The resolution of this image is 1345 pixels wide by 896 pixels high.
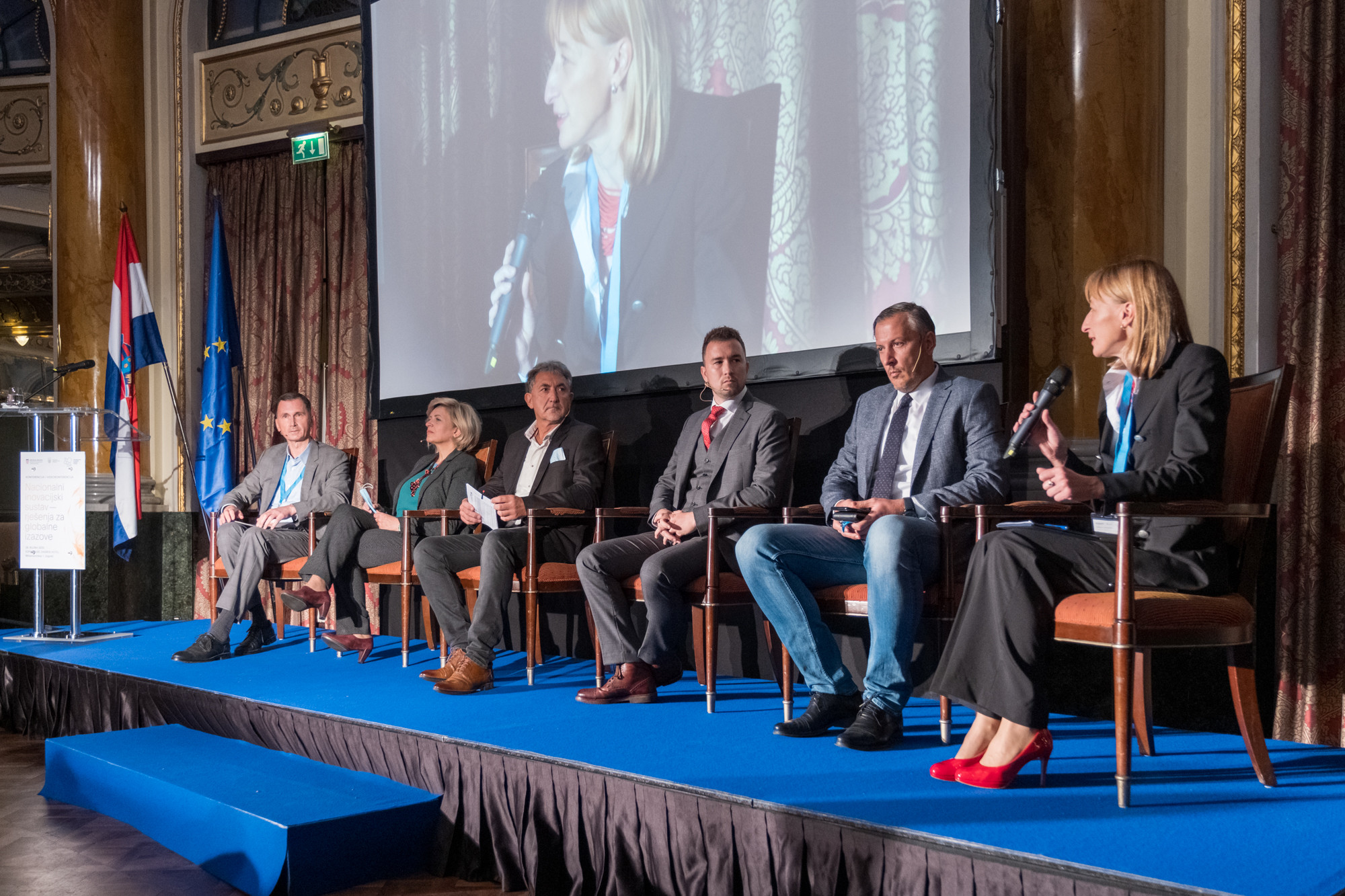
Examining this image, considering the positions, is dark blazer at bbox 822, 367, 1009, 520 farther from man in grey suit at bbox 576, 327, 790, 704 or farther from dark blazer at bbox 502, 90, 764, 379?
dark blazer at bbox 502, 90, 764, 379

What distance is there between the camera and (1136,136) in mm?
3139

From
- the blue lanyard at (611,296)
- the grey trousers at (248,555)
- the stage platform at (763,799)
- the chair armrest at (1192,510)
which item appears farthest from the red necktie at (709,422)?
the grey trousers at (248,555)

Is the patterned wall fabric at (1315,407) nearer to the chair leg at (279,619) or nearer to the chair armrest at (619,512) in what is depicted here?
the chair armrest at (619,512)

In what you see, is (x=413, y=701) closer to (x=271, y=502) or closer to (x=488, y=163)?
(x=271, y=502)

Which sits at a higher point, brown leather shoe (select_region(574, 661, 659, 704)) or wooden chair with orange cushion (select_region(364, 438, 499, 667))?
wooden chair with orange cushion (select_region(364, 438, 499, 667))

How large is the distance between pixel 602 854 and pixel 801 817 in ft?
1.69

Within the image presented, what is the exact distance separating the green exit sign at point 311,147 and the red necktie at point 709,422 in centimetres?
337

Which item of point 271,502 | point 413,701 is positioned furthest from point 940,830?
point 271,502

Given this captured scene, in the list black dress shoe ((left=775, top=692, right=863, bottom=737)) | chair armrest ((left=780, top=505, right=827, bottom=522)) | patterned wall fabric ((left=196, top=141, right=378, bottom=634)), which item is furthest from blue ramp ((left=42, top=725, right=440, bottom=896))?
patterned wall fabric ((left=196, top=141, right=378, bottom=634))

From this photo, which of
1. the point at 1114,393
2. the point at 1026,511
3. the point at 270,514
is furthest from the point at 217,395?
the point at 1114,393

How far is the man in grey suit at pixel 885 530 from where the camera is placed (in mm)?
2344

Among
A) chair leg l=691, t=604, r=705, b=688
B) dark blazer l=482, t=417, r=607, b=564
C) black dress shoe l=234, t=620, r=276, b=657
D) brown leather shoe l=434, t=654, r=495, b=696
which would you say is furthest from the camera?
black dress shoe l=234, t=620, r=276, b=657

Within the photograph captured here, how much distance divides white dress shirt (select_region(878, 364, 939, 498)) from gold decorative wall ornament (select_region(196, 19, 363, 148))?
12.7ft

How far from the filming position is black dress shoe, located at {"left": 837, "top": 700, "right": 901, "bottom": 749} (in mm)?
2301
